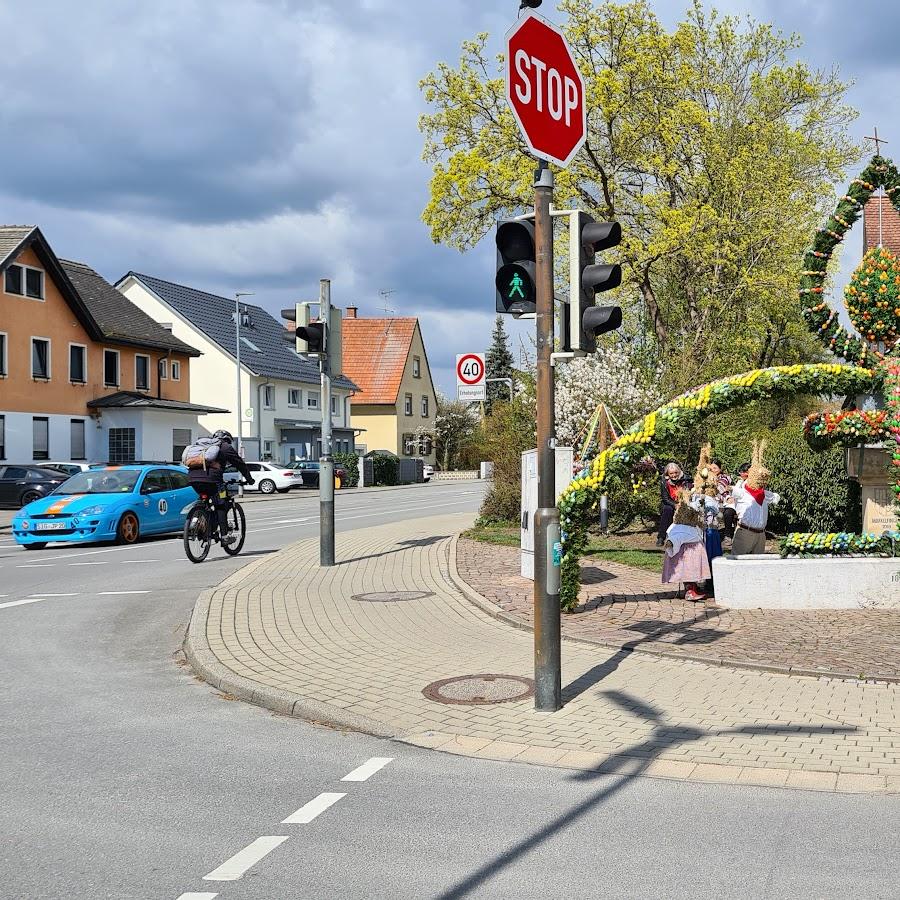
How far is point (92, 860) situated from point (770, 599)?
7660mm

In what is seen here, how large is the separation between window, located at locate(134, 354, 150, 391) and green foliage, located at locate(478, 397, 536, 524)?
100 feet

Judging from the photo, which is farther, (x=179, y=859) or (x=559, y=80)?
(x=559, y=80)

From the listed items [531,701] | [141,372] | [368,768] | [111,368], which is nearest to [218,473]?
[531,701]

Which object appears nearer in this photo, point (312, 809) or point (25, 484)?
point (312, 809)

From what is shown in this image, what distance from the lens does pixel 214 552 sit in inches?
657

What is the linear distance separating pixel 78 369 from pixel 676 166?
27563 mm

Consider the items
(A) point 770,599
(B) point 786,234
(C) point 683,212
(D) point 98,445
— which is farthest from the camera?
(D) point 98,445

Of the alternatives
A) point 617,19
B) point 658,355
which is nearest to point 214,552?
point 658,355

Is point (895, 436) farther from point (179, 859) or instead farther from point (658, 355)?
point (658, 355)

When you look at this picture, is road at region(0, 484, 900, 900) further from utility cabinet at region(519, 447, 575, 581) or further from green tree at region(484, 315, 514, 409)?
green tree at region(484, 315, 514, 409)

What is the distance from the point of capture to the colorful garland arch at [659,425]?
392 inches

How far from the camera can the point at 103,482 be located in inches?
745

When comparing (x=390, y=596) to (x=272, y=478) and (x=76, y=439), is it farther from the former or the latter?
(x=76, y=439)

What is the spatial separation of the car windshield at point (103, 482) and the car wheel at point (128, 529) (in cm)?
52
